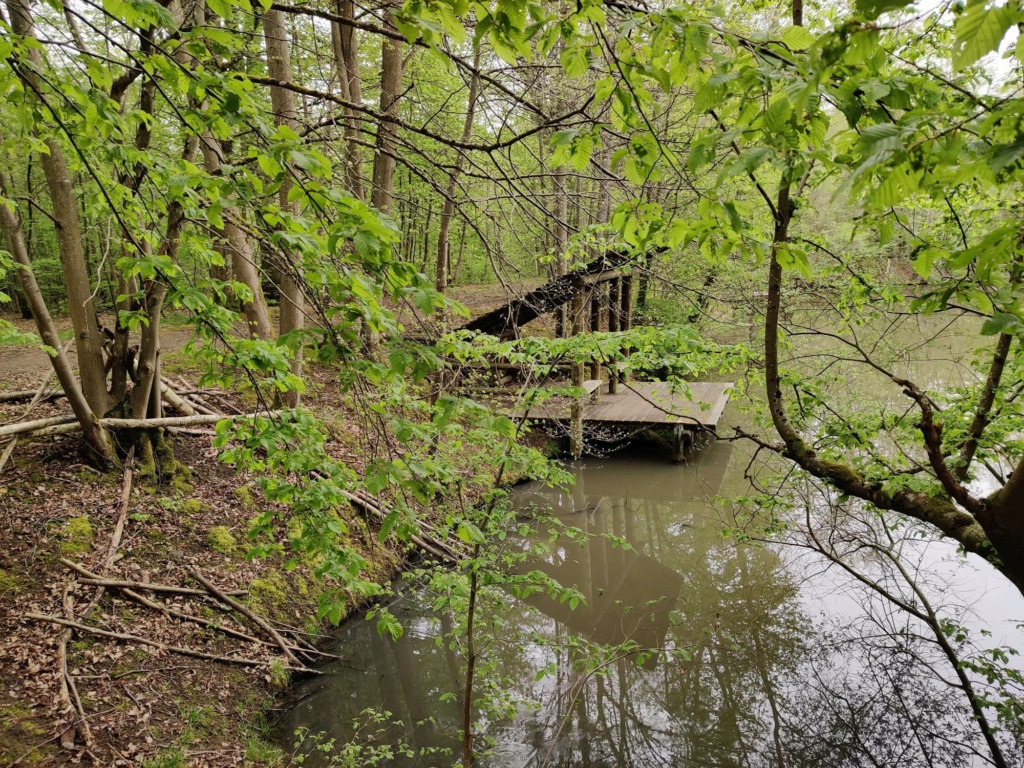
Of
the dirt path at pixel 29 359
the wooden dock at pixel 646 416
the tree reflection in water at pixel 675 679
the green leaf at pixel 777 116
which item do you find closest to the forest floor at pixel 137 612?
the tree reflection in water at pixel 675 679

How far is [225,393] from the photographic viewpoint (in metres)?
8.41

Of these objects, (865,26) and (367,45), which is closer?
(865,26)

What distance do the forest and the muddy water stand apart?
40mm

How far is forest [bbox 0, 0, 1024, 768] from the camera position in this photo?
1.82 meters

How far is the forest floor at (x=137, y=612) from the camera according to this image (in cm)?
387

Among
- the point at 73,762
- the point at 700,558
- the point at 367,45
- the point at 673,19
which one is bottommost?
the point at 700,558

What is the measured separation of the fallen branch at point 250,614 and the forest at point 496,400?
0.09 feet

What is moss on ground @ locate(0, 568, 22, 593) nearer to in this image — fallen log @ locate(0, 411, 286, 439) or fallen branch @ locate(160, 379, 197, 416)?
fallen log @ locate(0, 411, 286, 439)

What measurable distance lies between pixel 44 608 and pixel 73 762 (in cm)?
149

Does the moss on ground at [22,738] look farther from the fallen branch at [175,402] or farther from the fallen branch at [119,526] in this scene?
the fallen branch at [175,402]

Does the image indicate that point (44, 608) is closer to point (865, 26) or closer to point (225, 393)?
point (225, 393)

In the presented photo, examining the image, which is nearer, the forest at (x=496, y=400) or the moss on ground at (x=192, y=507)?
the forest at (x=496, y=400)

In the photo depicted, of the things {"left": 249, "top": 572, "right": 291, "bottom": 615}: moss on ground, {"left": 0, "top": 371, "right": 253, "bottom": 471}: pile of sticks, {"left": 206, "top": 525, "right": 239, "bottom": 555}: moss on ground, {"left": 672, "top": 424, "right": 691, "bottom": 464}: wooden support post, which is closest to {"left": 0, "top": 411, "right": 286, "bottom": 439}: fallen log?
{"left": 0, "top": 371, "right": 253, "bottom": 471}: pile of sticks

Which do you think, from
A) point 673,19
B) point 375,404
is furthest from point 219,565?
point 673,19
